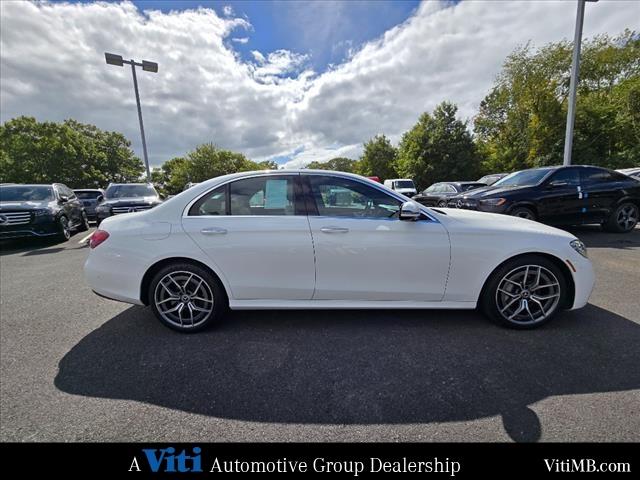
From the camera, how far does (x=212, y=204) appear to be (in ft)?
9.17

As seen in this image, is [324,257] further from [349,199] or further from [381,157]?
[381,157]

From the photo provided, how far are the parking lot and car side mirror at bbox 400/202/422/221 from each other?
1088 millimetres

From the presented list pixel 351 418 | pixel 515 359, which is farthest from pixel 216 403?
pixel 515 359

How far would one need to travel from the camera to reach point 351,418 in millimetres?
1766

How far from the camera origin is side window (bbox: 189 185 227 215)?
2771mm

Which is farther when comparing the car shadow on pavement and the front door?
the front door

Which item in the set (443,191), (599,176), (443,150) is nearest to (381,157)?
(443,150)

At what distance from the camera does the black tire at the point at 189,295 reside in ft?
8.91

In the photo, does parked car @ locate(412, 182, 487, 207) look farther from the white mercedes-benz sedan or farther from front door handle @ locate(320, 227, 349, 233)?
front door handle @ locate(320, 227, 349, 233)

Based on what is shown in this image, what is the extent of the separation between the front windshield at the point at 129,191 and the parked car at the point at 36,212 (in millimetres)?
1232

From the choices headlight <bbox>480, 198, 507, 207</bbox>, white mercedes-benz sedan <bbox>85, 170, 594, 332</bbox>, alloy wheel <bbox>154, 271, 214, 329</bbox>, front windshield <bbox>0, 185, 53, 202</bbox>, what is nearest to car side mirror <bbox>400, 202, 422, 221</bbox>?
white mercedes-benz sedan <bbox>85, 170, 594, 332</bbox>
